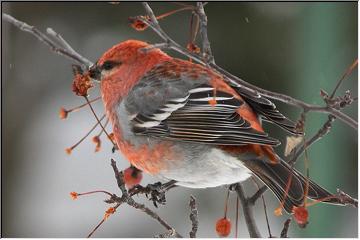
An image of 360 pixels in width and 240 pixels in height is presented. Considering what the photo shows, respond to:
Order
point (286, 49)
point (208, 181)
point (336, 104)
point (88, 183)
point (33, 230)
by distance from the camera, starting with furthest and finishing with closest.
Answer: point (88, 183)
point (33, 230)
point (286, 49)
point (208, 181)
point (336, 104)

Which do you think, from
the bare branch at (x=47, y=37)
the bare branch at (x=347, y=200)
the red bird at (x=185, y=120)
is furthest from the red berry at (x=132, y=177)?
the bare branch at (x=347, y=200)

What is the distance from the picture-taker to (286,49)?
273 centimetres

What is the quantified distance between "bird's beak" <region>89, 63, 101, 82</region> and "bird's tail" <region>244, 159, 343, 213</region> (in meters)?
0.48

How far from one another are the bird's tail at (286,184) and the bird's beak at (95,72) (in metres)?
0.48

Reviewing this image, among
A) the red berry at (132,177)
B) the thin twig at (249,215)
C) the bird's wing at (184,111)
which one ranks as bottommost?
the thin twig at (249,215)

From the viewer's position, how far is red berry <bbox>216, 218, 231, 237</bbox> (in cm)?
167

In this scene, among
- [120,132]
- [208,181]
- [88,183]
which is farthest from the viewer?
[88,183]

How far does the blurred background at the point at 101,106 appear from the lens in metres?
2.18

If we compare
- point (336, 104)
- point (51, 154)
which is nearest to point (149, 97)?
point (336, 104)

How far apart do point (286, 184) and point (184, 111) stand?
422 mm

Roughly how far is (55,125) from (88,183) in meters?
0.40

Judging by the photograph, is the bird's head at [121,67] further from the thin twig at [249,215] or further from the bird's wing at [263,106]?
the thin twig at [249,215]

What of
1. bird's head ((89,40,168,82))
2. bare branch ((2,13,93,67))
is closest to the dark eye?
bird's head ((89,40,168,82))

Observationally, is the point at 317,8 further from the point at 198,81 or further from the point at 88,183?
the point at 88,183
